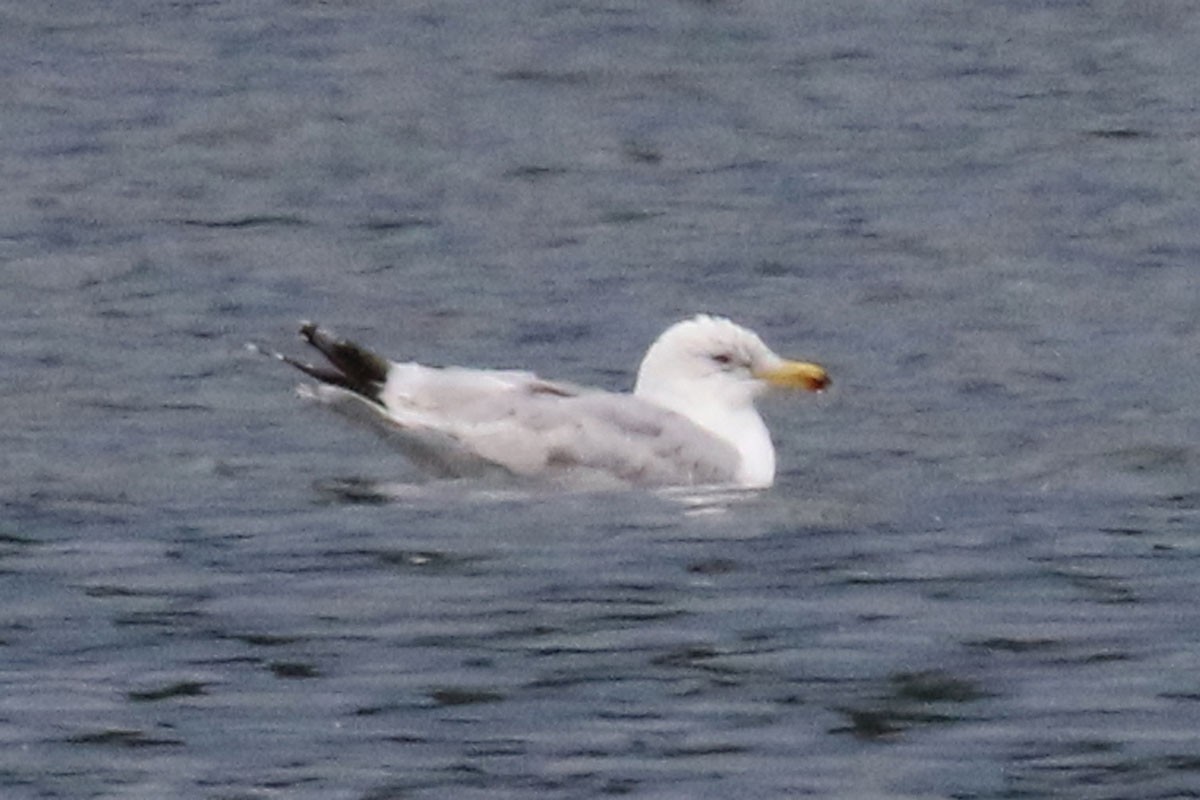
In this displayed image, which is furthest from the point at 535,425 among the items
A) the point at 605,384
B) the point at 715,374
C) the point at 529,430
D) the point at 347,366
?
the point at 605,384

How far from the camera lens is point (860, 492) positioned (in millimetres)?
15406

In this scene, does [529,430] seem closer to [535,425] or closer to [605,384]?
[535,425]

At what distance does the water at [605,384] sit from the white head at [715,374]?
1.34 feet

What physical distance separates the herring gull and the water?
19 cm

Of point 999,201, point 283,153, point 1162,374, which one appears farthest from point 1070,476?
point 283,153

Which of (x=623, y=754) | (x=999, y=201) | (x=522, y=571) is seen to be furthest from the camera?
(x=999, y=201)

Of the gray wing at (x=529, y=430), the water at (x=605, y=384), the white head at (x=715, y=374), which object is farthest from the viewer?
the white head at (x=715, y=374)

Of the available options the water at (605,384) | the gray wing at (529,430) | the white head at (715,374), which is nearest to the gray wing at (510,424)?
the gray wing at (529,430)

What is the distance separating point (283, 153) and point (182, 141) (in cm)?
56

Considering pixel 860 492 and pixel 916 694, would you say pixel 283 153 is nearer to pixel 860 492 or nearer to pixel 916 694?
pixel 860 492

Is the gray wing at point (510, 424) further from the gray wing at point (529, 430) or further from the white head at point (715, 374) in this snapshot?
the white head at point (715, 374)

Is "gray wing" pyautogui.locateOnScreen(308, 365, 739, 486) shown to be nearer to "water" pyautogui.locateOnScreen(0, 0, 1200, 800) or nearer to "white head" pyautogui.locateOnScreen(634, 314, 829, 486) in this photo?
"water" pyautogui.locateOnScreen(0, 0, 1200, 800)

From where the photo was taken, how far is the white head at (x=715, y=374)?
1658 cm

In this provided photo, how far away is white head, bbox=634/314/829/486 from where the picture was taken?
653 inches
